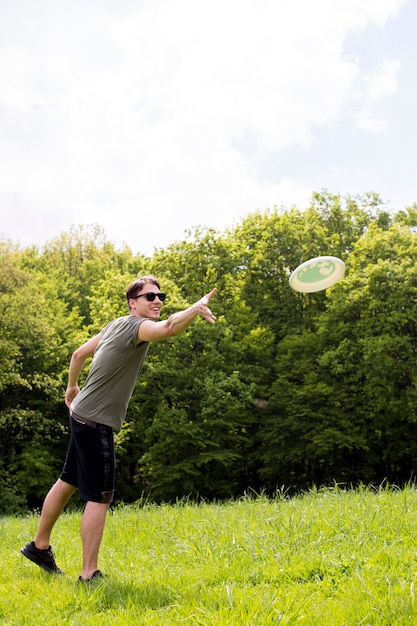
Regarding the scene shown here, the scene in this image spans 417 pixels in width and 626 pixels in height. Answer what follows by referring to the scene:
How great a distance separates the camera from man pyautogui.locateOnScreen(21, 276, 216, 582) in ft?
13.2

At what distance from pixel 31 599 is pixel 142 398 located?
23.5 metres

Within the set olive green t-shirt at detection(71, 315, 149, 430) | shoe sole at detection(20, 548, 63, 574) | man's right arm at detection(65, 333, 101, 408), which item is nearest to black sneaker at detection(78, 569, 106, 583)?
shoe sole at detection(20, 548, 63, 574)

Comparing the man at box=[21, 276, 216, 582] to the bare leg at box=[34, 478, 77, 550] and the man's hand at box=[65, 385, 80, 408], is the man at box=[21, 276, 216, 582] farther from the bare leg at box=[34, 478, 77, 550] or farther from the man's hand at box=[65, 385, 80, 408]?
the man's hand at box=[65, 385, 80, 408]

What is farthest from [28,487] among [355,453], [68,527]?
[68,527]

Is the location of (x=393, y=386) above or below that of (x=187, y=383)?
below

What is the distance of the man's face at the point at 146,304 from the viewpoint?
4.27 m

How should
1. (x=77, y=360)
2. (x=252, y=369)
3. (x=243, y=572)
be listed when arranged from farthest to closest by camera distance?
(x=252, y=369) → (x=77, y=360) → (x=243, y=572)

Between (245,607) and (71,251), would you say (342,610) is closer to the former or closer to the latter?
(245,607)

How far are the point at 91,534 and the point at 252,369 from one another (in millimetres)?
24300

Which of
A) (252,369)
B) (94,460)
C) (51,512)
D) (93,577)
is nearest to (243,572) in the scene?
(93,577)

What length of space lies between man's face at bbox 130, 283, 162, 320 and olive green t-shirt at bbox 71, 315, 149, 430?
114 mm

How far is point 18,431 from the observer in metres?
27.8

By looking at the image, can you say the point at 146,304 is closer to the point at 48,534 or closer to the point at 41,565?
the point at 48,534

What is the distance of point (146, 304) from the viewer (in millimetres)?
4277
